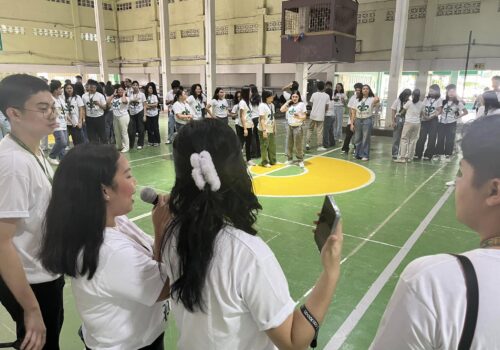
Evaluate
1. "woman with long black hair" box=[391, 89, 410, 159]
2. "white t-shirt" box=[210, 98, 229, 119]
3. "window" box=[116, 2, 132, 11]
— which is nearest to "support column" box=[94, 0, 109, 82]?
"window" box=[116, 2, 132, 11]

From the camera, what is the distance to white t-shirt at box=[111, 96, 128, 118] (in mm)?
9797

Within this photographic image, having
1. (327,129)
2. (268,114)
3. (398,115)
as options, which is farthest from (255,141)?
(398,115)

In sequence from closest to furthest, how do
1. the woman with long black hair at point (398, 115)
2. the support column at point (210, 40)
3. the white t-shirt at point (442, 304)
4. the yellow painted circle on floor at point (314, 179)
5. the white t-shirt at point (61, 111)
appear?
1. the white t-shirt at point (442, 304)
2. the yellow painted circle on floor at point (314, 179)
3. the white t-shirt at point (61, 111)
4. the woman with long black hair at point (398, 115)
5. the support column at point (210, 40)

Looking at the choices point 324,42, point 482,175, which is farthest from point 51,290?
point 324,42

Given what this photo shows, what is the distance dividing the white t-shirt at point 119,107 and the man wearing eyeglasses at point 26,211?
8.33 metres

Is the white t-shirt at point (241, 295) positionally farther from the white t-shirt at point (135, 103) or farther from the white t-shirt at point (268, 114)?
the white t-shirt at point (135, 103)

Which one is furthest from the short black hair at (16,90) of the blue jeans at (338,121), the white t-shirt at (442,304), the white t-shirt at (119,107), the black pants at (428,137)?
the blue jeans at (338,121)

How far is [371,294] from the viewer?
135 inches

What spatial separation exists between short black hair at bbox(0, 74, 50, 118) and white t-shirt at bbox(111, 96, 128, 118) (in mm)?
8396

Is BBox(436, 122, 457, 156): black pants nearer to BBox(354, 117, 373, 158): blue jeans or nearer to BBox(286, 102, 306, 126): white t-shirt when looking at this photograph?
BBox(354, 117, 373, 158): blue jeans

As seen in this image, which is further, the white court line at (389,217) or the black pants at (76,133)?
the black pants at (76,133)

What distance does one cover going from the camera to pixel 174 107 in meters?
9.19

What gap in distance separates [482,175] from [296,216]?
14.8 ft

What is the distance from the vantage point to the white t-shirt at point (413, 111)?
27.9 ft
